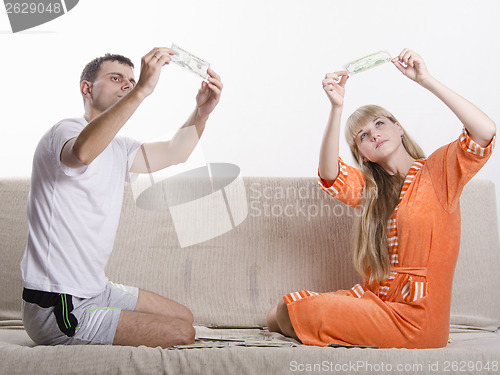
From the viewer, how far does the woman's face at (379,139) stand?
172 centimetres

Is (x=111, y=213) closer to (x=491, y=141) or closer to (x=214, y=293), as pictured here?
(x=214, y=293)

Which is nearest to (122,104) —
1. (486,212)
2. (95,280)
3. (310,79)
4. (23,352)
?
(95,280)

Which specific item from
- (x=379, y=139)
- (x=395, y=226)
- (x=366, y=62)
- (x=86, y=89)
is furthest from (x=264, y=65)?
(x=395, y=226)

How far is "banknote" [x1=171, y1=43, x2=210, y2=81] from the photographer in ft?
5.21

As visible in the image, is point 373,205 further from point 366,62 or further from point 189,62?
point 189,62

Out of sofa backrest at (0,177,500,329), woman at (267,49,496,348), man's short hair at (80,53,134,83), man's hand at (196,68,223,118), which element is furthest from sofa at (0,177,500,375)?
Result: man's short hair at (80,53,134,83)

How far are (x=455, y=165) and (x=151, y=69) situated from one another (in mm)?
906

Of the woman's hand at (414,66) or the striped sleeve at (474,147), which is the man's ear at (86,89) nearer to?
the woman's hand at (414,66)

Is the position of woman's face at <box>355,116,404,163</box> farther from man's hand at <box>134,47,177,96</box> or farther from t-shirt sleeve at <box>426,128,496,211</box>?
man's hand at <box>134,47,177,96</box>

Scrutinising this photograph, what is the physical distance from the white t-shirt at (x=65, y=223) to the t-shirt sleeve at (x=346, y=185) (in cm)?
69

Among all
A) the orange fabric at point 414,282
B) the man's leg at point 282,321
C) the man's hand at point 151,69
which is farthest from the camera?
the man's leg at point 282,321

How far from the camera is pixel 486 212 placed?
2074 mm

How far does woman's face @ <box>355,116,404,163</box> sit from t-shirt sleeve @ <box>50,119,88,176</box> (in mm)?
882

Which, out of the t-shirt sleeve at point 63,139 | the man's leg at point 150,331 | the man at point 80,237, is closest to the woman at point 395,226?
the man's leg at point 150,331
